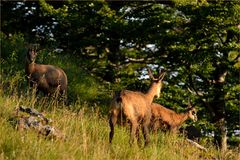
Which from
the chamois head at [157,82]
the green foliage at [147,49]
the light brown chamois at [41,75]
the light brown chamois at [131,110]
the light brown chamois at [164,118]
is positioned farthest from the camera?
the green foliage at [147,49]

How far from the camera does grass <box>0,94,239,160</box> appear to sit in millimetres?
8555

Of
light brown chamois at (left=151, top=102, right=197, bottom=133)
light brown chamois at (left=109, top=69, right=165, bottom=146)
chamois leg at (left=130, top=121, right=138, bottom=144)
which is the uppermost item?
light brown chamois at (left=109, top=69, right=165, bottom=146)

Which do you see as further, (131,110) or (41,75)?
(41,75)

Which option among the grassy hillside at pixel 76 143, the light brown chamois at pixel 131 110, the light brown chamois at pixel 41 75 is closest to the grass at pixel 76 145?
the grassy hillside at pixel 76 143

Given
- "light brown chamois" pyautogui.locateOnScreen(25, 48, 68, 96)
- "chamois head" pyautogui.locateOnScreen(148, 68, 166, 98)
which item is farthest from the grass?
"light brown chamois" pyautogui.locateOnScreen(25, 48, 68, 96)

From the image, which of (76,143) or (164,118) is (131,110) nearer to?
(76,143)

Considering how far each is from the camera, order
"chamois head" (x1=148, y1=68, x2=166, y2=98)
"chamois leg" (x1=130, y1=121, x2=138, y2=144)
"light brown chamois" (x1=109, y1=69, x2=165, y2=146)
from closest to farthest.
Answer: "light brown chamois" (x1=109, y1=69, x2=165, y2=146) < "chamois leg" (x1=130, y1=121, x2=138, y2=144) < "chamois head" (x1=148, y1=68, x2=166, y2=98)

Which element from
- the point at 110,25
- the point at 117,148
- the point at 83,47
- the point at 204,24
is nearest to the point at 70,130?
the point at 117,148

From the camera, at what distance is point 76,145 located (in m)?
9.33

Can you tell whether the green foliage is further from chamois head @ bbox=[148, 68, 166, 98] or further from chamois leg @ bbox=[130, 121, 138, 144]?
chamois leg @ bbox=[130, 121, 138, 144]

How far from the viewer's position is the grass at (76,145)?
337 inches

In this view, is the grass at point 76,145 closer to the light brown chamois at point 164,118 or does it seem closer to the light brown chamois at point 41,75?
the light brown chamois at point 41,75

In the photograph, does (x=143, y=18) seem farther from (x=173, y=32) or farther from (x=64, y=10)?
(x=64, y=10)

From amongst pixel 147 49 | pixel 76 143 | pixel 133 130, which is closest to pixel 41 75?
pixel 133 130
